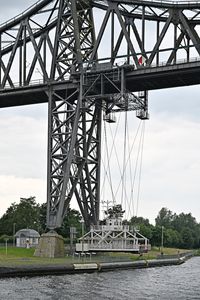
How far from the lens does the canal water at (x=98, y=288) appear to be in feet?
156

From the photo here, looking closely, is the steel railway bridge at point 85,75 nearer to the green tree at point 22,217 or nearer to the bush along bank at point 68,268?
the bush along bank at point 68,268

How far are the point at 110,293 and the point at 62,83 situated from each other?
117ft

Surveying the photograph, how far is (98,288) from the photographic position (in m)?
53.7

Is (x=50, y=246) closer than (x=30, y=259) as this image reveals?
No

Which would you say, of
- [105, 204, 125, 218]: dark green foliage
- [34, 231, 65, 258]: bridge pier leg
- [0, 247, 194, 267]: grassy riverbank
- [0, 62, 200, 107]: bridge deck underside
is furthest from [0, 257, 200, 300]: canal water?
[105, 204, 125, 218]: dark green foliage

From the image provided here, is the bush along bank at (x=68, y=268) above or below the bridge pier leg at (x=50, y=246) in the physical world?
below

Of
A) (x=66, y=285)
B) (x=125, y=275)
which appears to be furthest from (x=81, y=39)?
(x=66, y=285)

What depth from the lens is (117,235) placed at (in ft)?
264

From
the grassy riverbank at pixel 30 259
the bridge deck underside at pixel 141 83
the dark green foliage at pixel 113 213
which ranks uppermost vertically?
the bridge deck underside at pixel 141 83

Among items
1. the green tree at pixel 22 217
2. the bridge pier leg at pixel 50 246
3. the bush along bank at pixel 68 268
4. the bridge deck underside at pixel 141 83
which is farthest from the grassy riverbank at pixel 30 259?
the green tree at pixel 22 217

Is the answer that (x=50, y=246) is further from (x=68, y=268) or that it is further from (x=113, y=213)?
(x=113, y=213)

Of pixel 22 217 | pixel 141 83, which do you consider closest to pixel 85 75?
pixel 141 83

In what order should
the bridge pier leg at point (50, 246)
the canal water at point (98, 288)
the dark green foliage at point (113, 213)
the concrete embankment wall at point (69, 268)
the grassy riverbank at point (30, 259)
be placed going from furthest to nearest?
the dark green foliage at point (113, 213) < the bridge pier leg at point (50, 246) < the grassy riverbank at point (30, 259) < the concrete embankment wall at point (69, 268) < the canal water at point (98, 288)

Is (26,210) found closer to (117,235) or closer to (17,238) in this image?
(17,238)
